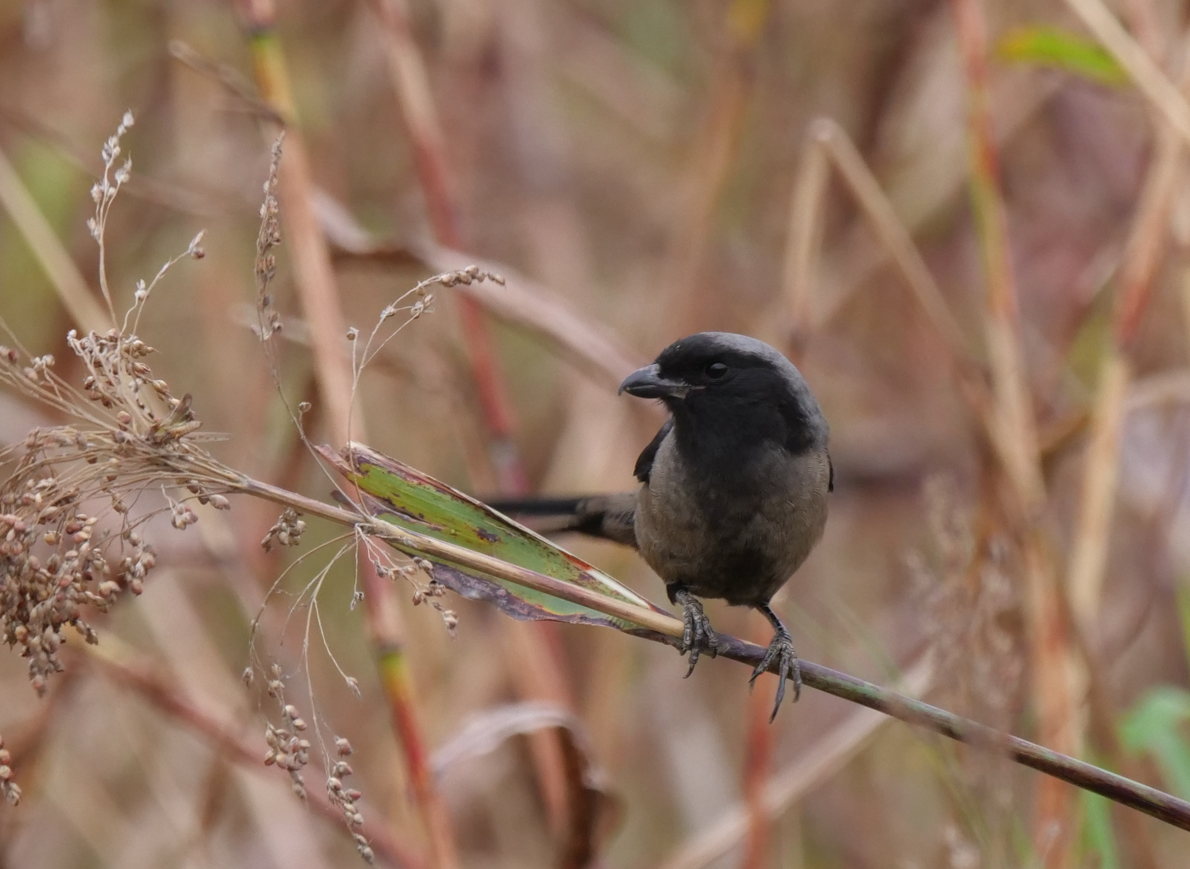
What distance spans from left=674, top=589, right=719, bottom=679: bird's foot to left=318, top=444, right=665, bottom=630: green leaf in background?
0.56 feet

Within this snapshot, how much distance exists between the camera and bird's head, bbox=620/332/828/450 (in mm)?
2787

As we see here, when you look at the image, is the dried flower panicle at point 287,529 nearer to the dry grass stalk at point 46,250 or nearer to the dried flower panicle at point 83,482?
the dried flower panicle at point 83,482

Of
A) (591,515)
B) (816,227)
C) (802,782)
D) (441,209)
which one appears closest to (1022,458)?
(816,227)

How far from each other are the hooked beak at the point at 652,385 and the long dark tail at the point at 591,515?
44 centimetres

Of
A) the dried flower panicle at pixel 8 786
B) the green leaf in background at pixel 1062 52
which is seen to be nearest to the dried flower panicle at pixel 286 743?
the dried flower panicle at pixel 8 786

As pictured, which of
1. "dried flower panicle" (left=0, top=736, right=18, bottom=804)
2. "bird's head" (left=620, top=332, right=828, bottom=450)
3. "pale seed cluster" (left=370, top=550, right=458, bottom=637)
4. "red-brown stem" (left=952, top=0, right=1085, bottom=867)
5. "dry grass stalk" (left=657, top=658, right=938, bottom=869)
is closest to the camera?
"dried flower panicle" (left=0, top=736, right=18, bottom=804)

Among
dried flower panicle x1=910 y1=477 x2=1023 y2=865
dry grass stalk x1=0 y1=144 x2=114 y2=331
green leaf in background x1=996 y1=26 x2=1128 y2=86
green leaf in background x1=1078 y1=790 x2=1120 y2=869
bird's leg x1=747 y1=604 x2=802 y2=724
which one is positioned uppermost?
green leaf in background x1=996 y1=26 x2=1128 y2=86

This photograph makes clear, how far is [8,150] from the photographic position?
4.20 metres

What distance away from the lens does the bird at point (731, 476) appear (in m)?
2.79

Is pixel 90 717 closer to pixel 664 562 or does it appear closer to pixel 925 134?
pixel 664 562

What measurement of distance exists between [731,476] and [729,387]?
21 cm

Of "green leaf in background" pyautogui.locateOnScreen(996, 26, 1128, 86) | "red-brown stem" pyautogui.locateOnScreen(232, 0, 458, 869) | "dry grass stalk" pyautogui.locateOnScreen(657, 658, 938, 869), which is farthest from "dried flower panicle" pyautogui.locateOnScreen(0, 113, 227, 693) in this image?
"green leaf in background" pyautogui.locateOnScreen(996, 26, 1128, 86)

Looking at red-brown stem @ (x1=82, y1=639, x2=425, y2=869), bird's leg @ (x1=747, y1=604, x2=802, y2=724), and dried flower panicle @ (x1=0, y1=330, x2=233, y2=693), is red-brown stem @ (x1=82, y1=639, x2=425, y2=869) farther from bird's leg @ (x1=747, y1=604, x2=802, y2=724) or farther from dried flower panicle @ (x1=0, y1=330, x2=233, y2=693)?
dried flower panicle @ (x1=0, y1=330, x2=233, y2=693)

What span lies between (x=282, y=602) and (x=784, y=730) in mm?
2176
